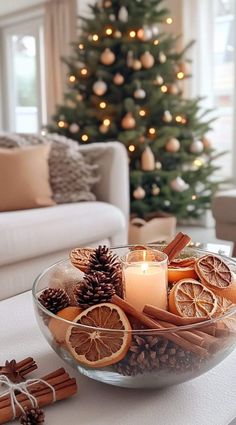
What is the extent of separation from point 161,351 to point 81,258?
0.30 meters

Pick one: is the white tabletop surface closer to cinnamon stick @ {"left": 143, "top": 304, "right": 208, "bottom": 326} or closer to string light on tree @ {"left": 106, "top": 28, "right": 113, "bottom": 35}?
cinnamon stick @ {"left": 143, "top": 304, "right": 208, "bottom": 326}

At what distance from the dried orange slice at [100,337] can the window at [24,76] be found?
473 centimetres

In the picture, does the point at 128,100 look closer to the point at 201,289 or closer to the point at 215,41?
the point at 215,41

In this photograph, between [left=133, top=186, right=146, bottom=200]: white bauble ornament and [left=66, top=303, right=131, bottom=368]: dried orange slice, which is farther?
[left=133, top=186, right=146, bottom=200]: white bauble ornament

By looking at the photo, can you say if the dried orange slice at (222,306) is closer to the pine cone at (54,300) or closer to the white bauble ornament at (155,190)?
the pine cone at (54,300)

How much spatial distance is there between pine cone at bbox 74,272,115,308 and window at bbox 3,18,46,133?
4.66m

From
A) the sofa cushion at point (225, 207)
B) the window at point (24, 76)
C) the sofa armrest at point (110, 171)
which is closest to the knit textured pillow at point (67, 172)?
the sofa armrest at point (110, 171)

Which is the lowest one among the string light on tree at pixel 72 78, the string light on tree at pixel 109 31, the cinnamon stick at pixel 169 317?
the cinnamon stick at pixel 169 317

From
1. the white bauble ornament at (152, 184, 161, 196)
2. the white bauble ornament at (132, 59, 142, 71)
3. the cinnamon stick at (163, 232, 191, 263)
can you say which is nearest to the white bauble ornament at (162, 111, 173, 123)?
the white bauble ornament at (132, 59, 142, 71)

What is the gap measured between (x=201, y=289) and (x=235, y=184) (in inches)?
130

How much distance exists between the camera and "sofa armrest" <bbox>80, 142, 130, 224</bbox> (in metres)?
2.32

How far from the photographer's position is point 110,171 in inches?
91.2

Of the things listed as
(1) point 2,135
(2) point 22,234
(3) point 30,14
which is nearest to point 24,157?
(1) point 2,135

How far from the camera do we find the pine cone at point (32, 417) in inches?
23.7
